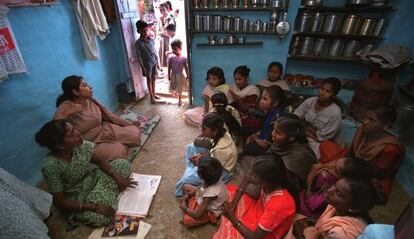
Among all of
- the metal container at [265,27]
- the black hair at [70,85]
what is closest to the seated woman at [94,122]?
the black hair at [70,85]

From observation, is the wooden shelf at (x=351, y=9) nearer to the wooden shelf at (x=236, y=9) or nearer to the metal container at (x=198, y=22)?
the wooden shelf at (x=236, y=9)

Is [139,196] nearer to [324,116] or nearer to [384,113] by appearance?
[324,116]

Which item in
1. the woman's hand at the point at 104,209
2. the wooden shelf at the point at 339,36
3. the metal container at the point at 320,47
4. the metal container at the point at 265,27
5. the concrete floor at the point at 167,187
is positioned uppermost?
the metal container at the point at 265,27

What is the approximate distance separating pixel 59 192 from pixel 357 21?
339cm

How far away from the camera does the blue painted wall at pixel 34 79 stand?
1812 millimetres

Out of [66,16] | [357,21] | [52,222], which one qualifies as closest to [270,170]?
[52,222]

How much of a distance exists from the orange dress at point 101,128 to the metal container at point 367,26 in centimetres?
291

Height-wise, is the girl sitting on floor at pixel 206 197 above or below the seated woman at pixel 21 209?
below

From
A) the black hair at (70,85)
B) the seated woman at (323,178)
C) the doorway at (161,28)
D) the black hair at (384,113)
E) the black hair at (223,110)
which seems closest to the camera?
the seated woman at (323,178)

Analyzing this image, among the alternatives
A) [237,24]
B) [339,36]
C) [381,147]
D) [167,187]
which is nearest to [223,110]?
[167,187]

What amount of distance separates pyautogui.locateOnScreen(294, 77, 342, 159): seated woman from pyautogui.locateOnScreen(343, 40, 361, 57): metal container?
3.21 feet

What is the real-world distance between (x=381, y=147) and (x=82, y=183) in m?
2.27

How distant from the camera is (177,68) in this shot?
3406 millimetres

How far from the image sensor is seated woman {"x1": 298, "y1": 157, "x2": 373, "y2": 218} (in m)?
1.27
